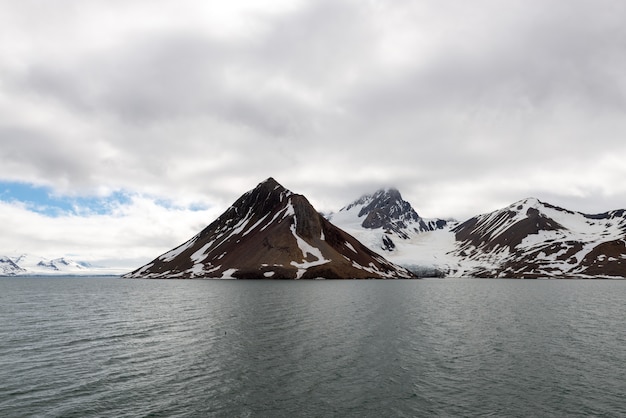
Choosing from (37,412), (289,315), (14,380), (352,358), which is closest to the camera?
(37,412)

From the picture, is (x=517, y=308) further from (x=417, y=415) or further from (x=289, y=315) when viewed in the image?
(x=417, y=415)

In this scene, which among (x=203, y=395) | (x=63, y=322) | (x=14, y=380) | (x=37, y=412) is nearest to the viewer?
(x=37, y=412)

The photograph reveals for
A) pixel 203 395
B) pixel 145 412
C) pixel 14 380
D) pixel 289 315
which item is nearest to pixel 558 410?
pixel 203 395

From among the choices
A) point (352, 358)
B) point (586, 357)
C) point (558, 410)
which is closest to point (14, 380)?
point (352, 358)

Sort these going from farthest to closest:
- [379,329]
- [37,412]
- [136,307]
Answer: [136,307], [379,329], [37,412]

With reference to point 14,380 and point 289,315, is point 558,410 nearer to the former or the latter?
point 14,380

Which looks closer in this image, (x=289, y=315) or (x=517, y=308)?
(x=289, y=315)
